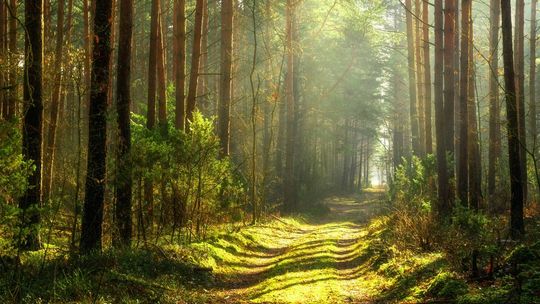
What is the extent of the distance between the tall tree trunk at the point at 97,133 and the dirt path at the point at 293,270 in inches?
96.9

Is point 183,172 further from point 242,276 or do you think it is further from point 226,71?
point 226,71

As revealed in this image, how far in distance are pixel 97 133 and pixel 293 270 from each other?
4757 mm

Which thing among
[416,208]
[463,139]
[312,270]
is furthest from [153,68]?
[416,208]

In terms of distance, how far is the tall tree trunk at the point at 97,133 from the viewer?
331 inches

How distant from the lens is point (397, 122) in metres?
44.6

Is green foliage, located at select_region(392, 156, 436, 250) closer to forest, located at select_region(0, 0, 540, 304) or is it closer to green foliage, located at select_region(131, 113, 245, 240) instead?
forest, located at select_region(0, 0, 540, 304)

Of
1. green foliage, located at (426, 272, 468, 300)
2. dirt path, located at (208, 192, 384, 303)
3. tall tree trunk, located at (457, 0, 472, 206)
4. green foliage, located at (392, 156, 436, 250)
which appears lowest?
dirt path, located at (208, 192, 384, 303)

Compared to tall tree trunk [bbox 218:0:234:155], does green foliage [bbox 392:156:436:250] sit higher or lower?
lower

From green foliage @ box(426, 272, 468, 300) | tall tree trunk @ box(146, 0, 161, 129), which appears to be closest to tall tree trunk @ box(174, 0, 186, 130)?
tall tree trunk @ box(146, 0, 161, 129)

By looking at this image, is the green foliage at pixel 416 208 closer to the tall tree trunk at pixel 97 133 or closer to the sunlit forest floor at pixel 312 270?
the sunlit forest floor at pixel 312 270

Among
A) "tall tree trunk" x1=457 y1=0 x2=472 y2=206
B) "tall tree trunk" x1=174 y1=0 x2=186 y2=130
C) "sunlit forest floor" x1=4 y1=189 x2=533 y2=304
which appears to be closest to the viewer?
"sunlit forest floor" x1=4 y1=189 x2=533 y2=304

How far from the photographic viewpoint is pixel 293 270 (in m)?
10.4

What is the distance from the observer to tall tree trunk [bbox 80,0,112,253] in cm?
841

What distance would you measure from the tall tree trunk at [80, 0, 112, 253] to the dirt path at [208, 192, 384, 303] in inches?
96.9
